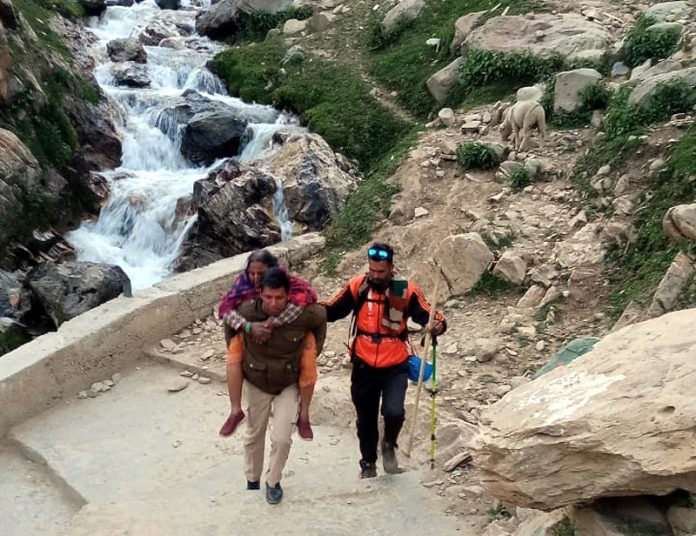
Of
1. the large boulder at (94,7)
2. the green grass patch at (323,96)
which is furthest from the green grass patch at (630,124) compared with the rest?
the large boulder at (94,7)

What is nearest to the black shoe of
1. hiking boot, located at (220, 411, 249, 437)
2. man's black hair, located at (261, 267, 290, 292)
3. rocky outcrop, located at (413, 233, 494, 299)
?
hiking boot, located at (220, 411, 249, 437)

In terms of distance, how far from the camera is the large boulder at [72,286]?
34.0 ft

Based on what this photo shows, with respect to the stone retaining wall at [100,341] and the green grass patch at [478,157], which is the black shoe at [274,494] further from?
the green grass patch at [478,157]

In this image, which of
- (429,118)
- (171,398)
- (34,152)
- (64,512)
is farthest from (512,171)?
(34,152)

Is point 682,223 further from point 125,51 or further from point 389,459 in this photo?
point 125,51

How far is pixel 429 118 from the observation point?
44.5ft

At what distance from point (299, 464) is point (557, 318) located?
113 inches

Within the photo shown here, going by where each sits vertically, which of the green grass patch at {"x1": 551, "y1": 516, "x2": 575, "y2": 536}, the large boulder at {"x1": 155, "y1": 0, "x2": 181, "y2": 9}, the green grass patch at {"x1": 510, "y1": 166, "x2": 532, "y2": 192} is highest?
the large boulder at {"x1": 155, "y1": 0, "x2": 181, "y2": 9}

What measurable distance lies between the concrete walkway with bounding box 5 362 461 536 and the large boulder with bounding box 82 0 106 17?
1647 centimetres

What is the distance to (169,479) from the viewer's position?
21.4 ft

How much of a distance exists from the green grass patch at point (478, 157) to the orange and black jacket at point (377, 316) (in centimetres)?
555

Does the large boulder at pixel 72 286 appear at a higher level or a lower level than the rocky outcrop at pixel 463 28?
lower

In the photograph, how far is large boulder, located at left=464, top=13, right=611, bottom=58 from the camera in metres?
12.4

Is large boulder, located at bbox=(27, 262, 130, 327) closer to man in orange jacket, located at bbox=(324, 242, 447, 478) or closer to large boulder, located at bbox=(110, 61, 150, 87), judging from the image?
man in orange jacket, located at bbox=(324, 242, 447, 478)
